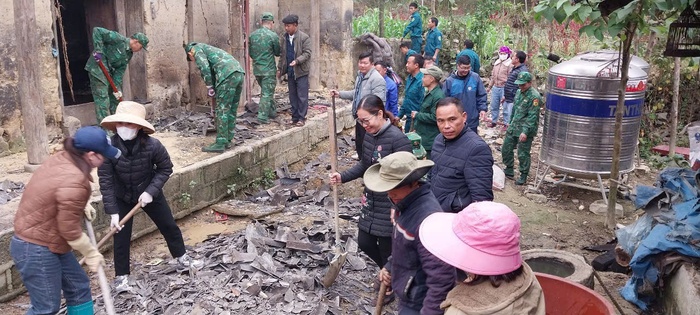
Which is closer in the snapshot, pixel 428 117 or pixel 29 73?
pixel 29 73

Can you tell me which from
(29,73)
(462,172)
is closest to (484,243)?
(462,172)

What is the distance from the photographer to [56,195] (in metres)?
3.67

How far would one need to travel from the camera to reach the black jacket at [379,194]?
452cm

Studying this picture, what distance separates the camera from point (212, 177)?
759cm

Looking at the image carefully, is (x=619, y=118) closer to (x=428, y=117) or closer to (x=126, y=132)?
(x=428, y=117)

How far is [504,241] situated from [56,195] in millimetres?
2824

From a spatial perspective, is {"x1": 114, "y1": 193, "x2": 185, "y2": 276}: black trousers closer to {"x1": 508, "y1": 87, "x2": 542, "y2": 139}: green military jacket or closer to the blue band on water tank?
the blue band on water tank

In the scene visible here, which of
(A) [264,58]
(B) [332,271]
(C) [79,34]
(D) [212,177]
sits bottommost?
(B) [332,271]

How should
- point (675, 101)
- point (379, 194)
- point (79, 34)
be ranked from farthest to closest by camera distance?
point (79, 34)
point (675, 101)
point (379, 194)

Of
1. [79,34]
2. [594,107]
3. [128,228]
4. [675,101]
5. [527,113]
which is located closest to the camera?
[128,228]

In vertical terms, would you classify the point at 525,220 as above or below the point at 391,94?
below

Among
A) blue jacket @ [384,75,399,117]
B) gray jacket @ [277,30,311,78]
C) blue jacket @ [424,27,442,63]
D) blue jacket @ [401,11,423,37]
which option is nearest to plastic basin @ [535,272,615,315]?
blue jacket @ [384,75,399,117]

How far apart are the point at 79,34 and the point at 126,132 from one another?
7.64 metres

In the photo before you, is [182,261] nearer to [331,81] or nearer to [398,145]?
Result: [398,145]
